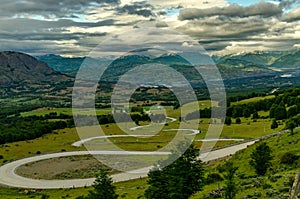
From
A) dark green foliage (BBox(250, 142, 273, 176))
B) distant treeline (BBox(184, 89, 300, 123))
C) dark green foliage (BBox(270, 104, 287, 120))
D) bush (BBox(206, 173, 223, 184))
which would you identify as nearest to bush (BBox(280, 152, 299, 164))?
dark green foliage (BBox(250, 142, 273, 176))

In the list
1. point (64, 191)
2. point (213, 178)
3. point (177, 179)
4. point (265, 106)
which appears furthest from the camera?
point (265, 106)

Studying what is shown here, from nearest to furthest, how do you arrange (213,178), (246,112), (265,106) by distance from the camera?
(213,178)
(246,112)
(265,106)

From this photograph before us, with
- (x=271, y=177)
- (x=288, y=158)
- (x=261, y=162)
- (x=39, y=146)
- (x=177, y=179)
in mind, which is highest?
(x=177, y=179)

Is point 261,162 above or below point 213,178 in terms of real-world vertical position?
above

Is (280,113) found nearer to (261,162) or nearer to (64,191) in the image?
(261,162)

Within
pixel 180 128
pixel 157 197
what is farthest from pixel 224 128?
pixel 157 197

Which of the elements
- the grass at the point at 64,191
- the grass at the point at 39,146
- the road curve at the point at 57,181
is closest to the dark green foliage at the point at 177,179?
the grass at the point at 64,191

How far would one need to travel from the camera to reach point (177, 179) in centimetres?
4041

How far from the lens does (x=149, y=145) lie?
12644 centimetres

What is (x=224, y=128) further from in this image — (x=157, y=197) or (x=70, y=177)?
(x=157, y=197)

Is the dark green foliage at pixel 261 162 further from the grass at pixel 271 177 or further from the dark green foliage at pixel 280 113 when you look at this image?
the dark green foliage at pixel 280 113

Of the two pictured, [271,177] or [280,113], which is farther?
[280,113]

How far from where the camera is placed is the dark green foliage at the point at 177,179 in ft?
131

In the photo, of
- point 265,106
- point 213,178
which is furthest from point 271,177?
point 265,106
